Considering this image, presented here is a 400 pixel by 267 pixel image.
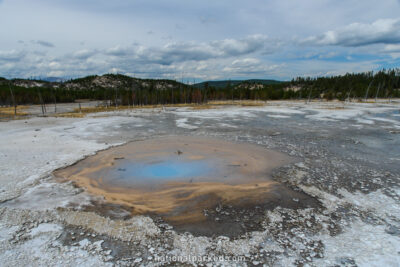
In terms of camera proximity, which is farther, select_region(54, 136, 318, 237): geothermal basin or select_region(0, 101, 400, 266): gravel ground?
select_region(54, 136, 318, 237): geothermal basin

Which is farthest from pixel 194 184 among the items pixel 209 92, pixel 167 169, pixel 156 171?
pixel 209 92

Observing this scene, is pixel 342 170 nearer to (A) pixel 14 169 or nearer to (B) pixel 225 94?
(A) pixel 14 169

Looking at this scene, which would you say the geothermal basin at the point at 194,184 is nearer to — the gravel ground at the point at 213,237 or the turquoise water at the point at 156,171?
the turquoise water at the point at 156,171

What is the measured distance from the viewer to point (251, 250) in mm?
4930

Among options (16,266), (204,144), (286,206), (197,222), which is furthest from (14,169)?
(286,206)

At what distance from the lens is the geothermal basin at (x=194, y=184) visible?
6367 millimetres

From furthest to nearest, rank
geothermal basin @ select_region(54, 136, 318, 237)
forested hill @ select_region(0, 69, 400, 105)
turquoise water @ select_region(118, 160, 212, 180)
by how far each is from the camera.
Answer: forested hill @ select_region(0, 69, 400, 105) → turquoise water @ select_region(118, 160, 212, 180) → geothermal basin @ select_region(54, 136, 318, 237)

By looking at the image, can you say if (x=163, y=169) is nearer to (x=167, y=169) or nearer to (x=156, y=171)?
(x=167, y=169)

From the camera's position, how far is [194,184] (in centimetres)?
859

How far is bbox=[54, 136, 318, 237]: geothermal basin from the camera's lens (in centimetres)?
637

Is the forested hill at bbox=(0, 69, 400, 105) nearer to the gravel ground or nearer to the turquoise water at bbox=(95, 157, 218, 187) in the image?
the turquoise water at bbox=(95, 157, 218, 187)

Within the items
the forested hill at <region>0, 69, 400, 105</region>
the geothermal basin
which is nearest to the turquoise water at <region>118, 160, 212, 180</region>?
the geothermal basin

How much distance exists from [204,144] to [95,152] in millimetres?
6433

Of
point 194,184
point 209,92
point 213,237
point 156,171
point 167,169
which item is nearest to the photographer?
point 213,237
